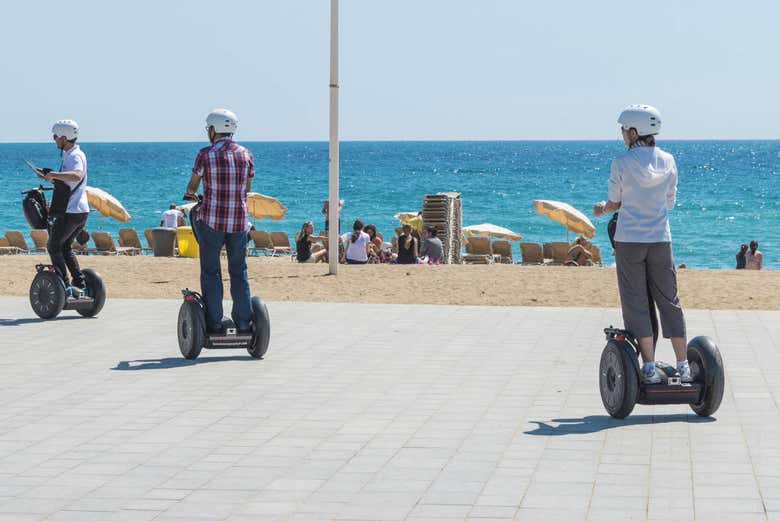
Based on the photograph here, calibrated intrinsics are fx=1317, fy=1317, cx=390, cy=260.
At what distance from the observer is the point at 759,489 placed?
5.66 metres

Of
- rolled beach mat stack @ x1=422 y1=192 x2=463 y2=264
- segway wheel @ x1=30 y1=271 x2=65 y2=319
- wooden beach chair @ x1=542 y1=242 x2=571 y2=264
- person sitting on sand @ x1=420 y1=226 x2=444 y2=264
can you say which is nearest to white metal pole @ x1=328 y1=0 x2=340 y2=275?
person sitting on sand @ x1=420 y1=226 x2=444 y2=264

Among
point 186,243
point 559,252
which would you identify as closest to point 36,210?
point 186,243

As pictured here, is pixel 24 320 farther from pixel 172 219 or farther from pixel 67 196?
pixel 172 219

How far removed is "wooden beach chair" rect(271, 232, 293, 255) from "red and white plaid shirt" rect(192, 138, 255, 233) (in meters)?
22.3

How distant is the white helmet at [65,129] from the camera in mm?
11266

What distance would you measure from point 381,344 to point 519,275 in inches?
274

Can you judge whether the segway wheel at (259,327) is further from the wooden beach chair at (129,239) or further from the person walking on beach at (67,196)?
the wooden beach chair at (129,239)

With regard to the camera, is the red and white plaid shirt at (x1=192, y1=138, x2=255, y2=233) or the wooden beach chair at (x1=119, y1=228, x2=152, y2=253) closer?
the red and white plaid shirt at (x1=192, y1=138, x2=255, y2=233)

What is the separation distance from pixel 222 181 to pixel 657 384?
362 cm

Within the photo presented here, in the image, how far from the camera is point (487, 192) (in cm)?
8831

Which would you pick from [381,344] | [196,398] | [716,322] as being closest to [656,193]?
[196,398]

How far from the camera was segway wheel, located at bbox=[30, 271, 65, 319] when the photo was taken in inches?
451

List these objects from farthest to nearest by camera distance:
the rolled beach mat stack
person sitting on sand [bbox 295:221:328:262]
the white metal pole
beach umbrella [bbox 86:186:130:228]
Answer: beach umbrella [bbox 86:186:130:228], the rolled beach mat stack, person sitting on sand [bbox 295:221:328:262], the white metal pole

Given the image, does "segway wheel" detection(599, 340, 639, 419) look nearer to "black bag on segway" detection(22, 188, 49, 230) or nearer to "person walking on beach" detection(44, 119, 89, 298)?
"person walking on beach" detection(44, 119, 89, 298)
